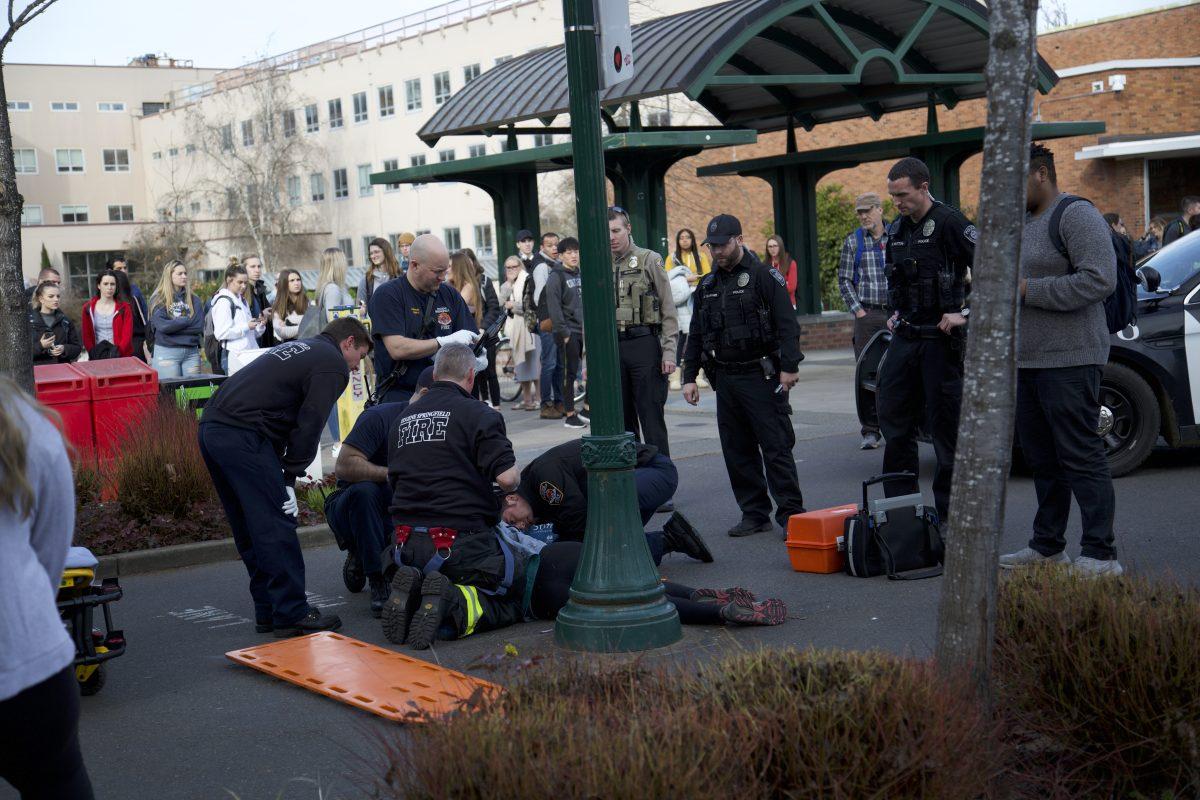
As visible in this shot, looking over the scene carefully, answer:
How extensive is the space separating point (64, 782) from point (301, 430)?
356 cm

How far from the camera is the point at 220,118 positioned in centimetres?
6762

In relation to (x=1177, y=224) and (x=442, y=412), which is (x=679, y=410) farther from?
(x=442, y=412)

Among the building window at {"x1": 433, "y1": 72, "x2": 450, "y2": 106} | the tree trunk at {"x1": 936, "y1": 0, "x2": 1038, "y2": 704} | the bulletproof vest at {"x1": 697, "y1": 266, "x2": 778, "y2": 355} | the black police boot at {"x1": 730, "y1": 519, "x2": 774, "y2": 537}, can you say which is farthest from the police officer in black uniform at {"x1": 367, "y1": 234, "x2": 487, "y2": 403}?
the building window at {"x1": 433, "y1": 72, "x2": 450, "y2": 106}

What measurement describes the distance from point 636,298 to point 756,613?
3.43 meters

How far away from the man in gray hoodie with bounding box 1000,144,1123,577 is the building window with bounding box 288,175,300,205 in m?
61.5

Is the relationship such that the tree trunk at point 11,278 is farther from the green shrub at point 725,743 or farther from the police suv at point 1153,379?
the police suv at point 1153,379

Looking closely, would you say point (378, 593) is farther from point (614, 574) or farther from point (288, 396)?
point (614, 574)

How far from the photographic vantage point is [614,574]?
5.89m

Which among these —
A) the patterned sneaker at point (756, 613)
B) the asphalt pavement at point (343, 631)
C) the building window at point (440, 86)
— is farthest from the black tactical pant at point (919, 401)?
the building window at point (440, 86)

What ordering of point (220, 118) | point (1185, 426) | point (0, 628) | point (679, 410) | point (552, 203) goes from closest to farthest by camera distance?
point (0, 628) < point (1185, 426) < point (679, 410) < point (552, 203) < point (220, 118)

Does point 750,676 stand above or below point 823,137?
below

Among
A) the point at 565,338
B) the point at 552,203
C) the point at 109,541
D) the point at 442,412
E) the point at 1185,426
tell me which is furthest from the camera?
the point at 552,203

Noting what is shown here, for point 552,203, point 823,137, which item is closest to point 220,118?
point 552,203

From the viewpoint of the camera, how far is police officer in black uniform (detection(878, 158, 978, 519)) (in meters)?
7.52
